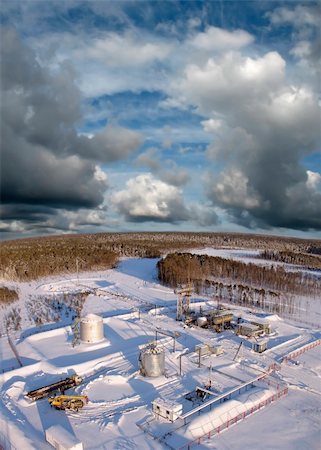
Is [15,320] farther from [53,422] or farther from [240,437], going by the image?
[240,437]

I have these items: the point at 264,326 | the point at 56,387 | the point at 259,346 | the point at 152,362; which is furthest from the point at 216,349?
the point at 56,387

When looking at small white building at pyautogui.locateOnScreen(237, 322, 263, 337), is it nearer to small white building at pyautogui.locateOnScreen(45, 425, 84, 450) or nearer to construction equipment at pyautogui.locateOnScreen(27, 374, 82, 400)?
construction equipment at pyautogui.locateOnScreen(27, 374, 82, 400)

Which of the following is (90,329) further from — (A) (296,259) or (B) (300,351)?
(A) (296,259)

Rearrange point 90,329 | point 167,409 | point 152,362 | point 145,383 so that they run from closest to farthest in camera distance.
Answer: point 167,409 < point 145,383 < point 152,362 < point 90,329

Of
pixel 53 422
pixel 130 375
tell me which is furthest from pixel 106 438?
pixel 130 375

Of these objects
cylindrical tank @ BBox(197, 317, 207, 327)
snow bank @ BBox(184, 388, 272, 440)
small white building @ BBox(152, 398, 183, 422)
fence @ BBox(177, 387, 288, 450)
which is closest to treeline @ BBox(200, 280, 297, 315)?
cylindrical tank @ BBox(197, 317, 207, 327)
